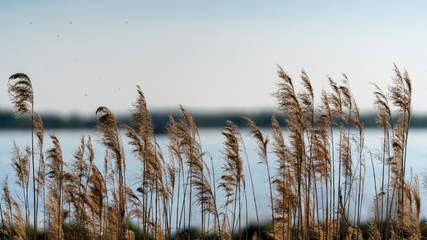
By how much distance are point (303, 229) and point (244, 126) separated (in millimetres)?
1647

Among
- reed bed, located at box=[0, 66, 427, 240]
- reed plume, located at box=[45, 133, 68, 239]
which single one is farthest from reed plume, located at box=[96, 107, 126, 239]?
reed plume, located at box=[45, 133, 68, 239]

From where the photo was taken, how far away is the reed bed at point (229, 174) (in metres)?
5.31

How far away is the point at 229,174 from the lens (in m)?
5.69

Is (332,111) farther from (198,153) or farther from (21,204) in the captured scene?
(21,204)

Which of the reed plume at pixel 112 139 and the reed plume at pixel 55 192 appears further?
the reed plume at pixel 55 192

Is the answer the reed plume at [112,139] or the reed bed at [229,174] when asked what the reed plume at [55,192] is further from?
the reed plume at [112,139]

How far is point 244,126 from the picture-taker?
5.20 m

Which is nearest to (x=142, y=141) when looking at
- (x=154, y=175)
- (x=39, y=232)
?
(x=154, y=175)

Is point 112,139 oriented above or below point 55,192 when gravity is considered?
above

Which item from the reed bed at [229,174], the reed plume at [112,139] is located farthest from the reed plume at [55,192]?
the reed plume at [112,139]

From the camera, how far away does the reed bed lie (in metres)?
5.31

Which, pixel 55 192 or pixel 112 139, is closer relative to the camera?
pixel 112 139

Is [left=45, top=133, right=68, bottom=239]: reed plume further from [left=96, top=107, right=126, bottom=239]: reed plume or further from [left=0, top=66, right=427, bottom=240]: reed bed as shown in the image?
[left=96, top=107, right=126, bottom=239]: reed plume

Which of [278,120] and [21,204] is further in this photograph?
[21,204]
